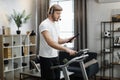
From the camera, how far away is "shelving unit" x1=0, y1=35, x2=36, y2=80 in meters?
5.15

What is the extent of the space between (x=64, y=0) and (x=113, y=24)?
1757 millimetres

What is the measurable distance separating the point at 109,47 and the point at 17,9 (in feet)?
9.24

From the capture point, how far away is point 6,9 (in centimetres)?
559

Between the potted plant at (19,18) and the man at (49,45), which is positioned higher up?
the potted plant at (19,18)

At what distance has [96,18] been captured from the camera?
569cm

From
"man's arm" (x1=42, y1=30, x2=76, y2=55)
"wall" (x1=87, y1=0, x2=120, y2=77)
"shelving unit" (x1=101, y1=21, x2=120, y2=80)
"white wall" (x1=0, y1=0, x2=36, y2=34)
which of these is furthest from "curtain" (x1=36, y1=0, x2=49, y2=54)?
"man's arm" (x1=42, y1=30, x2=76, y2=55)

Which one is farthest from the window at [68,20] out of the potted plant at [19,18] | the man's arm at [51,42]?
the man's arm at [51,42]

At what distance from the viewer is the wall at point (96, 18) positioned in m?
5.50

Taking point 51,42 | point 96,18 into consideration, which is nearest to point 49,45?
point 51,42

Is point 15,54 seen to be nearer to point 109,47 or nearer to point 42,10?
point 42,10

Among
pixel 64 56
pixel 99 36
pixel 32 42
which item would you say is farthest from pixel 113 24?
pixel 32 42

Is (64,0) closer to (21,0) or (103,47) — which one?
(21,0)

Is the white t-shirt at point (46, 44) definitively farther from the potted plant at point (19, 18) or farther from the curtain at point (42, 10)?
the curtain at point (42, 10)

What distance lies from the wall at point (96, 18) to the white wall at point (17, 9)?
183 cm
